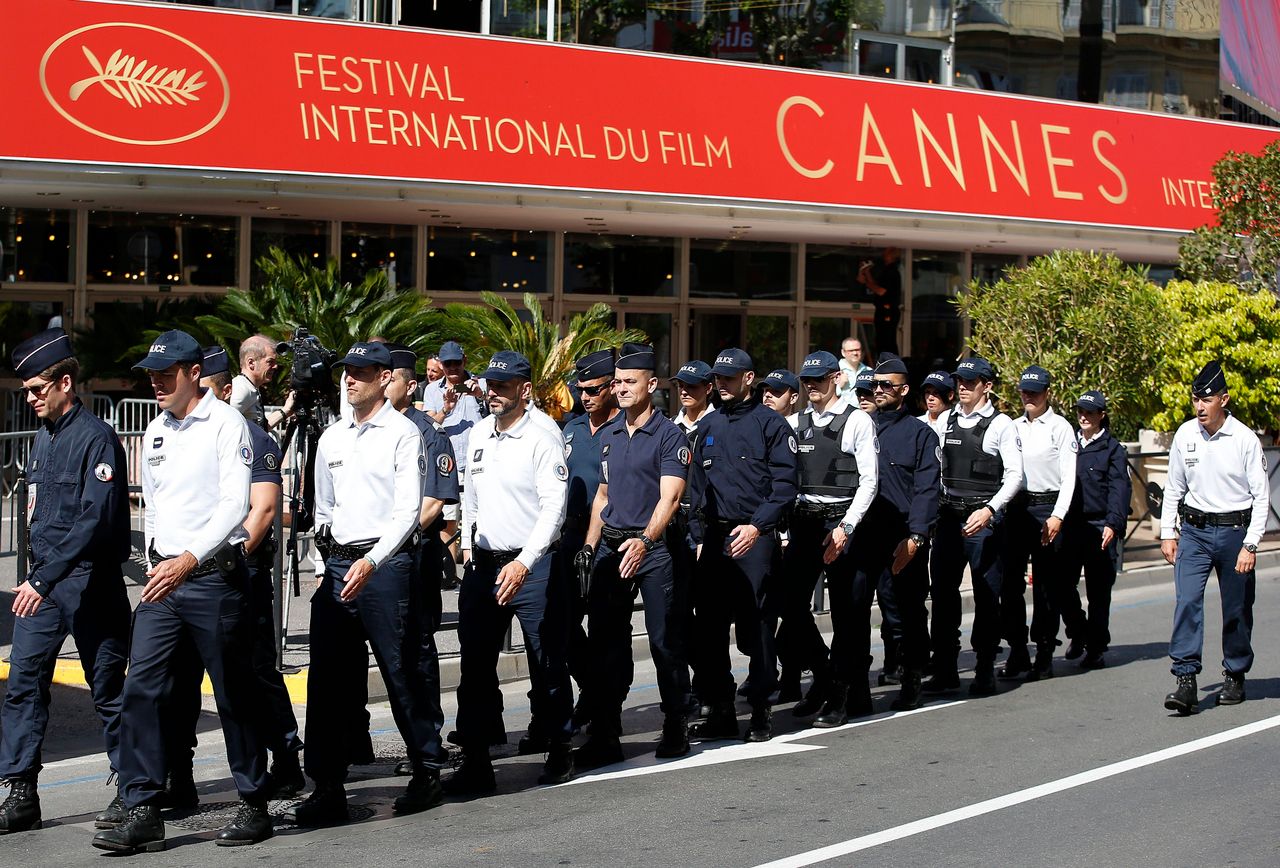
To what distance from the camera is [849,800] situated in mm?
7633

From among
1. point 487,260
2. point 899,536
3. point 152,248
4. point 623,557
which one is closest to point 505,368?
point 623,557

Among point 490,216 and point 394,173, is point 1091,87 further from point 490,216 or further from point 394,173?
point 394,173

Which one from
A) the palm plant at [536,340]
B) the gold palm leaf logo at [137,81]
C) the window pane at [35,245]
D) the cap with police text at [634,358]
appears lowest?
the cap with police text at [634,358]

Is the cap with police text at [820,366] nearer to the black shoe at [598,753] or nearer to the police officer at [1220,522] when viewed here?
the police officer at [1220,522]

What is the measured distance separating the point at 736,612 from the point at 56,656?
3725 mm

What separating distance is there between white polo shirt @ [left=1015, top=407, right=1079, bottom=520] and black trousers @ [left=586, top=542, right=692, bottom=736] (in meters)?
3.77

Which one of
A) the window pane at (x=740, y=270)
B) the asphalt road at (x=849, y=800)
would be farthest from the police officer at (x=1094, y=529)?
the window pane at (x=740, y=270)

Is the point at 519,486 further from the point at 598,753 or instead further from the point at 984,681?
the point at 984,681

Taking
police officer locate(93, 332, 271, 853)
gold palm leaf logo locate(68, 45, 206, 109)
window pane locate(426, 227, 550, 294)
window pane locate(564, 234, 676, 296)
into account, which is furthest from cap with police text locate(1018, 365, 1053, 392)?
window pane locate(564, 234, 676, 296)

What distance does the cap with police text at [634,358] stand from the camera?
8.48 meters

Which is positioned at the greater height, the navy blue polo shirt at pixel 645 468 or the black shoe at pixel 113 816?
the navy blue polo shirt at pixel 645 468

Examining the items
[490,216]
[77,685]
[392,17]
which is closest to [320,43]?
[392,17]

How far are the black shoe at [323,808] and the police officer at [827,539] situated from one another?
3352 mm

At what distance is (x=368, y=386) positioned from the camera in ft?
24.1
